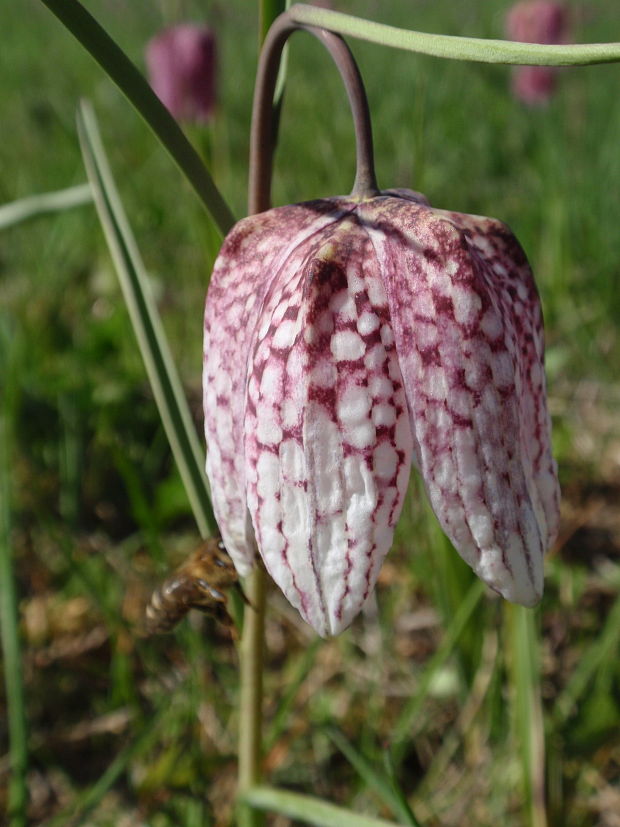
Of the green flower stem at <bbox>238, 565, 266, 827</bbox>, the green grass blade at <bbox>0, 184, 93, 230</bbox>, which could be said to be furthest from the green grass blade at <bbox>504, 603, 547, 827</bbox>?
the green grass blade at <bbox>0, 184, 93, 230</bbox>

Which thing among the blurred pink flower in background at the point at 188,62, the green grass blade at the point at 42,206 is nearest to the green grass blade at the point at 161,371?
the green grass blade at the point at 42,206

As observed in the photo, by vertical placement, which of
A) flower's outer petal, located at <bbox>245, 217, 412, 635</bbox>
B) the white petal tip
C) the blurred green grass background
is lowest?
the blurred green grass background

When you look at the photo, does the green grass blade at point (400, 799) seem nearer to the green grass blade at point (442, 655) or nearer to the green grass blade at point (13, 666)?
the green grass blade at point (442, 655)

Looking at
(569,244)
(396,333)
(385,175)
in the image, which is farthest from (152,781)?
(385,175)

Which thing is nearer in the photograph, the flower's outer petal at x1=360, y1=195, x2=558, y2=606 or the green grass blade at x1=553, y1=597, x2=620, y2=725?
the flower's outer petal at x1=360, y1=195, x2=558, y2=606

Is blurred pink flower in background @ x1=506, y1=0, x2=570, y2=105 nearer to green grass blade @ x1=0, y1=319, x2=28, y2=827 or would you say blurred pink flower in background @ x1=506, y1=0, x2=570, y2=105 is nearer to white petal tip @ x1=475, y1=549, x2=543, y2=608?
green grass blade @ x1=0, y1=319, x2=28, y2=827

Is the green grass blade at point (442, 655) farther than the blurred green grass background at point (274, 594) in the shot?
No

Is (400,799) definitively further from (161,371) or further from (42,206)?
(42,206)
